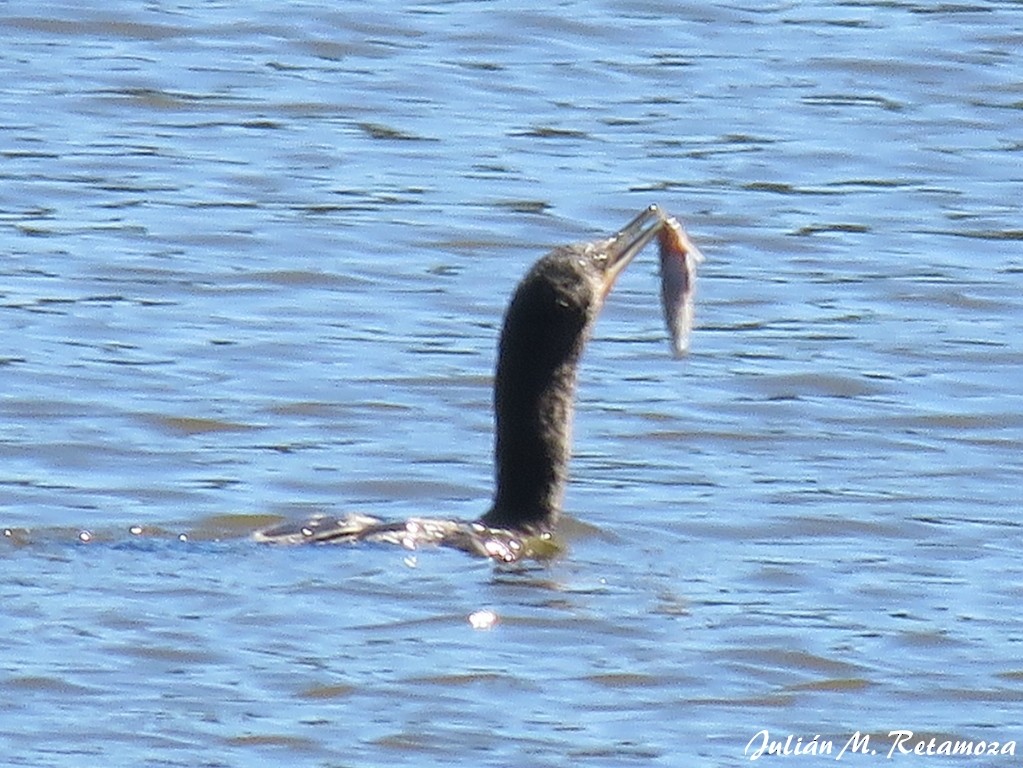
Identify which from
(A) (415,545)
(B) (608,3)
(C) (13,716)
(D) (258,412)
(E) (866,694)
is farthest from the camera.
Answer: (B) (608,3)

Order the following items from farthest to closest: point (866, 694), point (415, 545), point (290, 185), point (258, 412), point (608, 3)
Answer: point (608, 3)
point (290, 185)
point (258, 412)
point (415, 545)
point (866, 694)

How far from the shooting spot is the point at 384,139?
16516 millimetres

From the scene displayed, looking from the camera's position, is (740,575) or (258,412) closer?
(740,575)

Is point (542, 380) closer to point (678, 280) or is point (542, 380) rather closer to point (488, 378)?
point (678, 280)

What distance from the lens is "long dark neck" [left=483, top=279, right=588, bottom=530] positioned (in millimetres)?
10750

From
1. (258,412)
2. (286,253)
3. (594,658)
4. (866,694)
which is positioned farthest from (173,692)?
(286,253)

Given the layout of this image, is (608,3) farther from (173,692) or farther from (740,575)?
(173,692)

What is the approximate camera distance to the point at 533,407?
1088 centimetres

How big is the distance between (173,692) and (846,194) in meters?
7.84

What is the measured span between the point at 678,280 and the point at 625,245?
0.53 meters

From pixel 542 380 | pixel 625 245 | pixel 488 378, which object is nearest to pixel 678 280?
pixel 625 245

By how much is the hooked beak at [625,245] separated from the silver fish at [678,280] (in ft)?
0.70

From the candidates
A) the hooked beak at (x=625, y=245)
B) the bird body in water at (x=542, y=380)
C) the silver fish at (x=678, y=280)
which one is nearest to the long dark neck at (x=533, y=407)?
the bird body in water at (x=542, y=380)

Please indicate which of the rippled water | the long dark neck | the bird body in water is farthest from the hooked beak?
the rippled water
